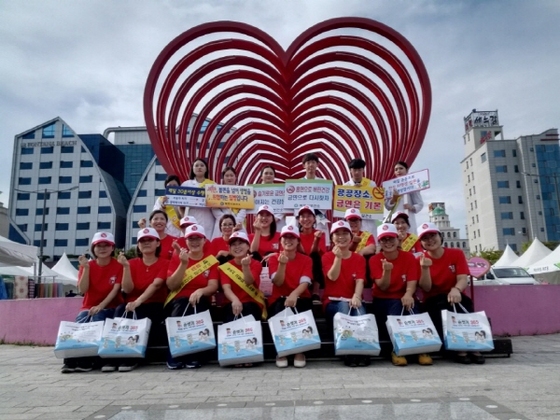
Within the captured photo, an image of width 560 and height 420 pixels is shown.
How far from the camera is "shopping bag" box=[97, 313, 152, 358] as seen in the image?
182 inches

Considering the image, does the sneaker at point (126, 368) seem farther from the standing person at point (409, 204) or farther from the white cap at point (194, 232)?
the standing person at point (409, 204)

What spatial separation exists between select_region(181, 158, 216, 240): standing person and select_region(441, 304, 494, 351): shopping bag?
3.99m

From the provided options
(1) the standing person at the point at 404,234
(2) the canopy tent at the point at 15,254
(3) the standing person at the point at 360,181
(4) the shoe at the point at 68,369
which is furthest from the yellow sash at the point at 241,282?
(2) the canopy tent at the point at 15,254

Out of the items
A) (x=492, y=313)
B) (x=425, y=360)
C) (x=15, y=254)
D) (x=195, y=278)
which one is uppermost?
(x=15, y=254)

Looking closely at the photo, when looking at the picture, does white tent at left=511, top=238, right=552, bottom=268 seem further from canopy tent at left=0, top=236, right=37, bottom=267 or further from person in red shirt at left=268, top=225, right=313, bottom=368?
canopy tent at left=0, top=236, right=37, bottom=267

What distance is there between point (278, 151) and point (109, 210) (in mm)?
42505

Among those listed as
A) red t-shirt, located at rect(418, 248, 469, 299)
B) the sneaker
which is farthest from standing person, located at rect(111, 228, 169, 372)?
red t-shirt, located at rect(418, 248, 469, 299)

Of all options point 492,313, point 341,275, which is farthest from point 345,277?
point 492,313

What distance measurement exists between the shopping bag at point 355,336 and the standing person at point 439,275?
2.95 ft

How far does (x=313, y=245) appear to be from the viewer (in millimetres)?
5871

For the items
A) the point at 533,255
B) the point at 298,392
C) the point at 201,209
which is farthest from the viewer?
the point at 533,255

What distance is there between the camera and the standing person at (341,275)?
4.97 metres

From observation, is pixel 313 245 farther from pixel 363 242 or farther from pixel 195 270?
pixel 195 270

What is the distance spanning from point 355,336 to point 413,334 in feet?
1.97
